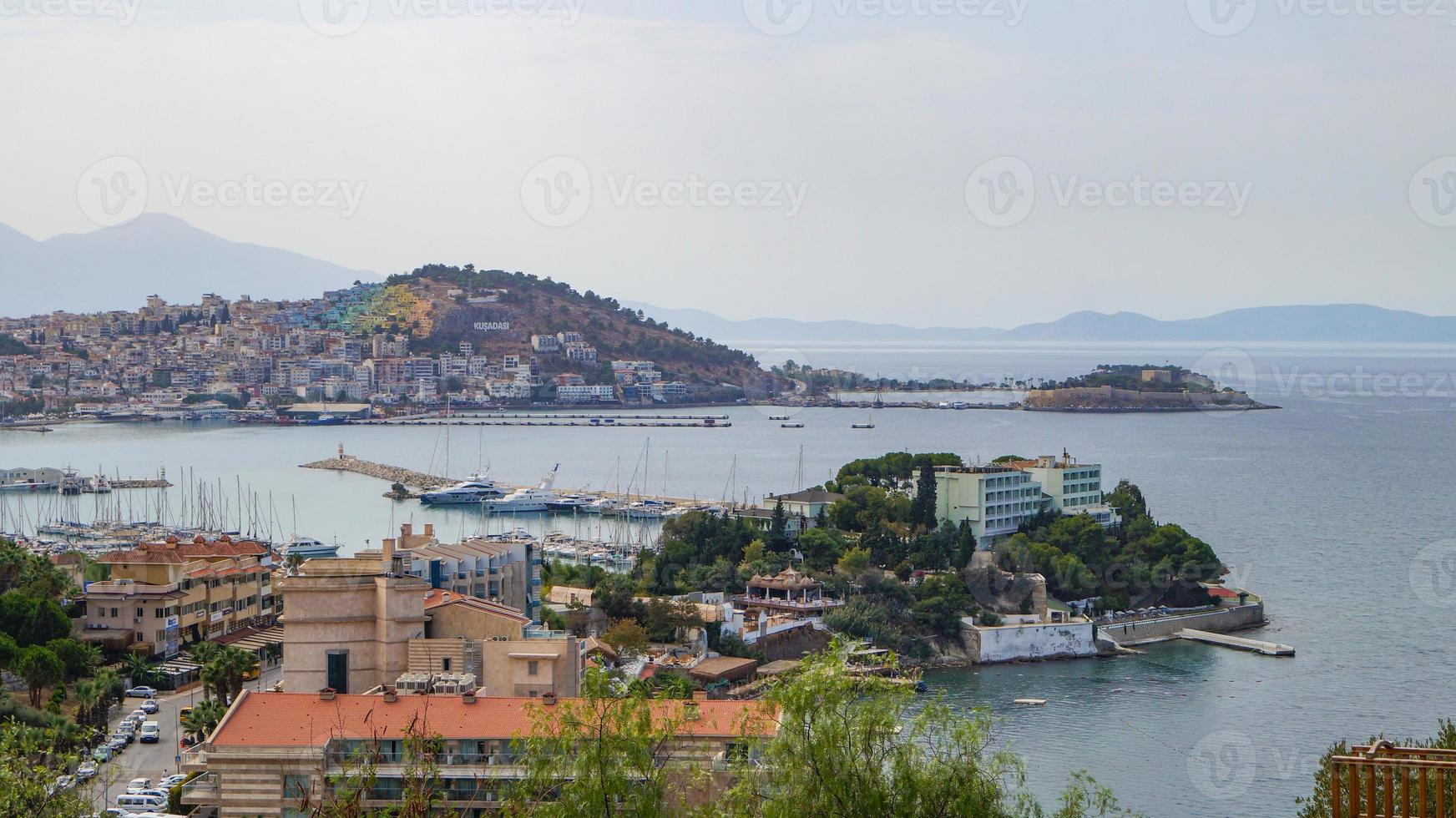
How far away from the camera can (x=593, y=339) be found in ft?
260

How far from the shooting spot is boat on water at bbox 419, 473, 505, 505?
113ft

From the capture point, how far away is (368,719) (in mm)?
7188

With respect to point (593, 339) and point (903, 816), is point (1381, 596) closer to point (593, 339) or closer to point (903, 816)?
point (903, 816)

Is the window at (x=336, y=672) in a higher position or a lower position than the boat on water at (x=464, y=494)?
higher

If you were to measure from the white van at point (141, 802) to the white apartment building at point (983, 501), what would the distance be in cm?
1304

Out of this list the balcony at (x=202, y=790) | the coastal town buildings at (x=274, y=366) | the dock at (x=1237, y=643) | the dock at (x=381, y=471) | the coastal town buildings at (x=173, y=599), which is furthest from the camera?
the coastal town buildings at (x=274, y=366)

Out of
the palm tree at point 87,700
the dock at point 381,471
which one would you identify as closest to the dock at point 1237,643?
the palm tree at point 87,700

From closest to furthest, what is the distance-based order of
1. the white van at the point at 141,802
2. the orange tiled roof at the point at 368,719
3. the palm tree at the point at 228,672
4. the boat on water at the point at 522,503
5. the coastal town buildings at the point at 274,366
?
the orange tiled roof at the point at 368,719 < the white van at the point at 141,802 < the palm tree at the point at 228,672 < the boat on water at the point at 522,503 < the coastal town buildings at the point at 274,366

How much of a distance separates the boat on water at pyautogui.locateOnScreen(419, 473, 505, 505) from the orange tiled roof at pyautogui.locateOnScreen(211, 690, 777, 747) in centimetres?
2636

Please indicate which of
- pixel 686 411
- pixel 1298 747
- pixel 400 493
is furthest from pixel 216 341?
pixel 1298 747

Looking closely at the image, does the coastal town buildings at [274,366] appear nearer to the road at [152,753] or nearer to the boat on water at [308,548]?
the boat on water at [308,548]

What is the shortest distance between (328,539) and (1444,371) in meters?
101

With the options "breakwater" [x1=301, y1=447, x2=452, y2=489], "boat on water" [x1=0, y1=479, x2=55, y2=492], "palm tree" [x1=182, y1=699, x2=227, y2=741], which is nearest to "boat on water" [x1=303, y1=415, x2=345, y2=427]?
"breakwater" [x1=301, y1=447, x2=452, y2=489]

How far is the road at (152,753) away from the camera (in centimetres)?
903
